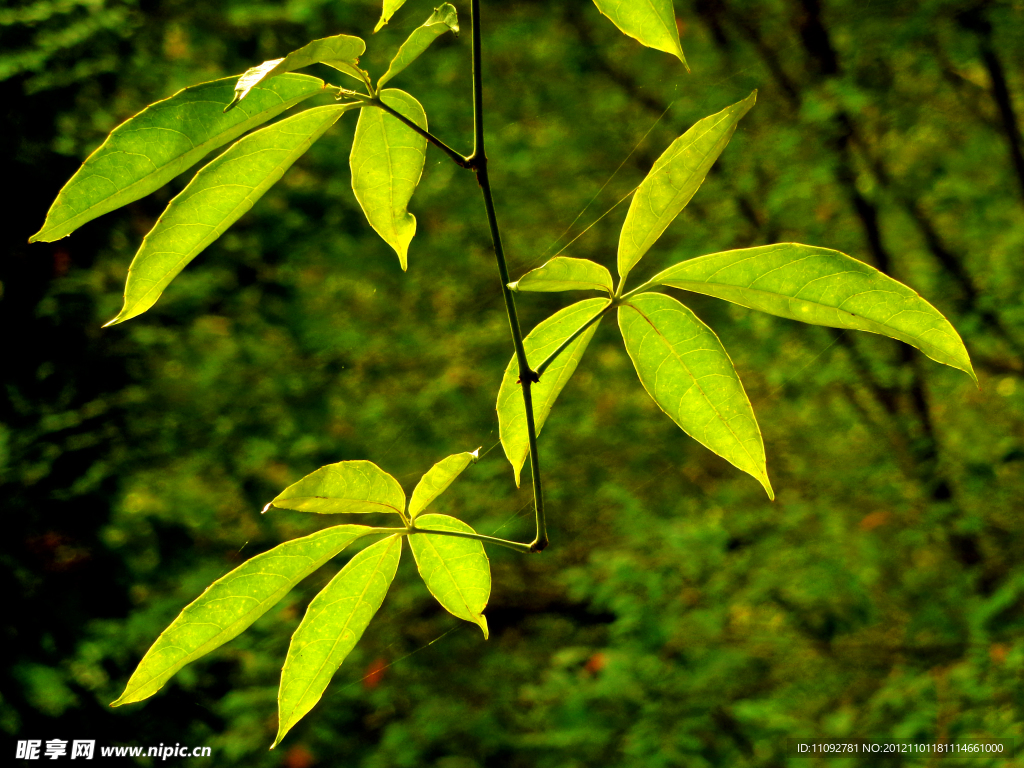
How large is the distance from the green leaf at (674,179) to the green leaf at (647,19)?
0.03 m

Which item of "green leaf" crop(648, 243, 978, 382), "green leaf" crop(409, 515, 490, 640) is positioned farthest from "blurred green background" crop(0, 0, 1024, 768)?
"green leaf" crop(648, 243, 978, 382)

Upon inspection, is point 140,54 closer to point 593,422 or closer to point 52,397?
point 52,397

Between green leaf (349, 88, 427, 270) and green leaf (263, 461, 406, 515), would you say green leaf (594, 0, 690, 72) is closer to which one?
green leaf (349, 88, 427, 270)

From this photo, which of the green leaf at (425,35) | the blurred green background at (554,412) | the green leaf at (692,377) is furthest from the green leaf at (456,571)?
the blurred green background at (554,412)

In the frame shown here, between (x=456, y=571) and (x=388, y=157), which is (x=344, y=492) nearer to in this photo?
(x=456, y=571)

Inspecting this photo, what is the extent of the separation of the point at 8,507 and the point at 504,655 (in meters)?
1.20

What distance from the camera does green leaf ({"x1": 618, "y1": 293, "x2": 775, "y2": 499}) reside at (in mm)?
448

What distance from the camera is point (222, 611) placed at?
43 centimetres

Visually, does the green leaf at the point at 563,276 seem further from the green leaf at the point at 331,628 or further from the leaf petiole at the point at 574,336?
the green leaf at the point at 331,628

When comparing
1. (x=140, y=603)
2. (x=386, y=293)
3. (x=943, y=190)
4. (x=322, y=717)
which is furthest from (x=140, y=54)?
(x=943, y=190)

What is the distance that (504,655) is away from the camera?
2.09 meters

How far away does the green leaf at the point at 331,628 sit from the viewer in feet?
1.50

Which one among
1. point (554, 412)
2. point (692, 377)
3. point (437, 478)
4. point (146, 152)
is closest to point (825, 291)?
point (692, 377)

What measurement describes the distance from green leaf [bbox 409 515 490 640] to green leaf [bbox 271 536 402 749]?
1.0 inches
